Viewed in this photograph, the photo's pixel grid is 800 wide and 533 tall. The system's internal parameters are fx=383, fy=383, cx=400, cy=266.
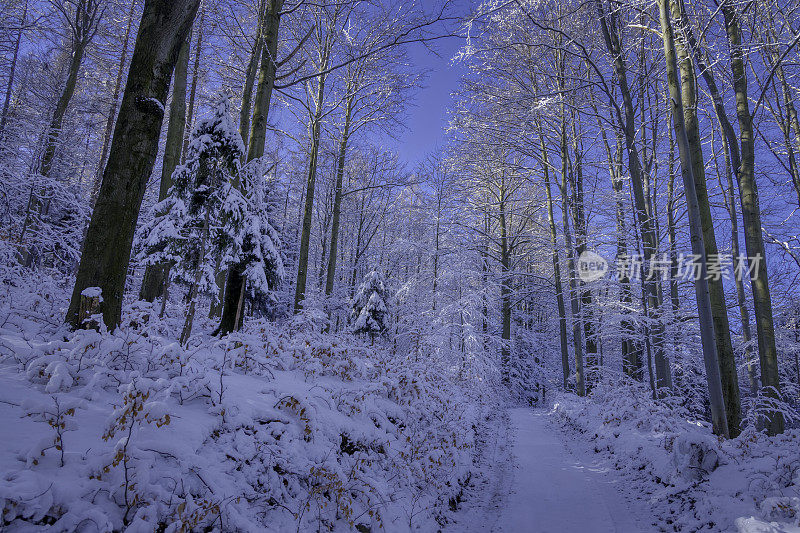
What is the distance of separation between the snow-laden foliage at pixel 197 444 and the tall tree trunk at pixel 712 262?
16.3 ft

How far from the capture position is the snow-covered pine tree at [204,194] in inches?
245

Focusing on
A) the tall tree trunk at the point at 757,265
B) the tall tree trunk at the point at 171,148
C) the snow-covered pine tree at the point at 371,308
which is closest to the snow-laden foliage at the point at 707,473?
the tall tree trunk at the point at 757,265

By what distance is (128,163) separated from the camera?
4.00 meters

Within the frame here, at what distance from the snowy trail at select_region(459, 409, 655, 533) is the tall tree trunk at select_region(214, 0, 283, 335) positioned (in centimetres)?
527

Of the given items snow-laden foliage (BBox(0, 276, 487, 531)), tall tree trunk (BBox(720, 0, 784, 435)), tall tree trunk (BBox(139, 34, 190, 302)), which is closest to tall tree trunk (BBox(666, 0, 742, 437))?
tall tree trunk (BBox(720, 0, 784, 435))

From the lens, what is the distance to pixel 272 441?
132 inches

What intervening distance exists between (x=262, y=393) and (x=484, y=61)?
13179 mm

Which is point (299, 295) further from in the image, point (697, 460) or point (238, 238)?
point (697, 460)

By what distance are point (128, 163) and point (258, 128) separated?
3872 millimetres

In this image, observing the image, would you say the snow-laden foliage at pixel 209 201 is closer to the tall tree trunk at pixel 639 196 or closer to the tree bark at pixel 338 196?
the tree bark at pixel 338 196

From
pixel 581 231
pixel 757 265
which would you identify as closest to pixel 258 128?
pixel 757 265

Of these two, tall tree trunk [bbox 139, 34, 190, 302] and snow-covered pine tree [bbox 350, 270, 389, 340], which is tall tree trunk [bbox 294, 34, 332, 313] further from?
snow-covered pine tree [bbox 350, 270, 389, 340]

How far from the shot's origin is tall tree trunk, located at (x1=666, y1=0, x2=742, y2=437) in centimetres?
663

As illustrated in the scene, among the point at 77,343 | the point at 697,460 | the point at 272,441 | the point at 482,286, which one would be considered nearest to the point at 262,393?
the point at 272,441
